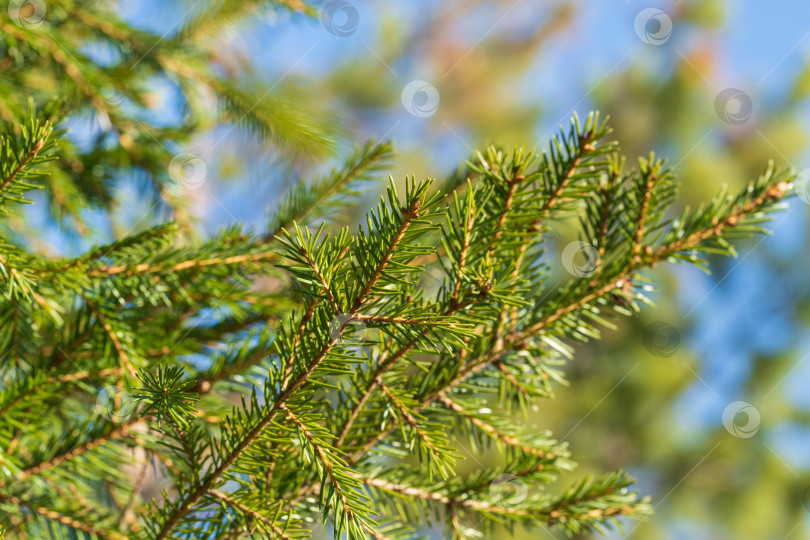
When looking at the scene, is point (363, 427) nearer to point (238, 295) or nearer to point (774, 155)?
point (238, 295)

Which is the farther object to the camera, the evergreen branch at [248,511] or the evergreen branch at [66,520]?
the evergreen branch at [66,520]

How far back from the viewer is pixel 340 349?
38cm

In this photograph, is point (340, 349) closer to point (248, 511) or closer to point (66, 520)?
point (248, 511)

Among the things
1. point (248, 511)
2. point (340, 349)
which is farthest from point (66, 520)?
point (340, 349)

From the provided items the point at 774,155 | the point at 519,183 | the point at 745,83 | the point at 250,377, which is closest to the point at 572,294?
the point at 519,183

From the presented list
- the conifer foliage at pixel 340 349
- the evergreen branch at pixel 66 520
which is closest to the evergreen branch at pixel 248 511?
the conifer foliage at pixel 340 349

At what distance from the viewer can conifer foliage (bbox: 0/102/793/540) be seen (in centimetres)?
38

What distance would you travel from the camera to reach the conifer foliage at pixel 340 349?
0.38 metres

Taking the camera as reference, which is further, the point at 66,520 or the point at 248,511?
the point at 66,520

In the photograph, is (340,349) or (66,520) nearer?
(340,349)

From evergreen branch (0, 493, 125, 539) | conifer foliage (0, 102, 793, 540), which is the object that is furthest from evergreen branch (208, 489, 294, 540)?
evergreen branch (0, 493, 125, 539)

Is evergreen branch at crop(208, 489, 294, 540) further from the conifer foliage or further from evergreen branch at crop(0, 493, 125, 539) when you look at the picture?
evergreen branch at crop(0, 493, 125, 539)

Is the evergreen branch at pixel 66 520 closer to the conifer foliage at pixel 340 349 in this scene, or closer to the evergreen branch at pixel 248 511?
the conifer foliage at pixel 340 349

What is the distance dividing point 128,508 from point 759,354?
4193 mm
